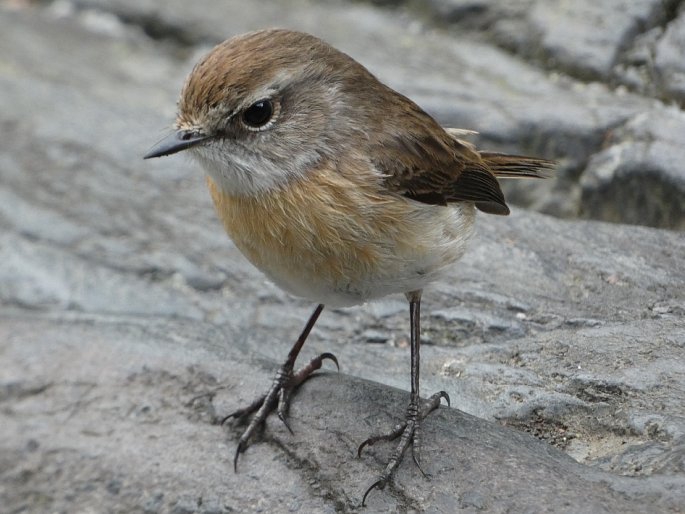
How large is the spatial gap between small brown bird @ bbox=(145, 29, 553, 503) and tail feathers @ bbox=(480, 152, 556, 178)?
838 mm

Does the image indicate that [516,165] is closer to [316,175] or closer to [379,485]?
[316,175]

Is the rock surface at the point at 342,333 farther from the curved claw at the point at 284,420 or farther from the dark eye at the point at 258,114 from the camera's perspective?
the dark eye at the point at 258,114

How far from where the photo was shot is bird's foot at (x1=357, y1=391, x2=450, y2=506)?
12.3 ft

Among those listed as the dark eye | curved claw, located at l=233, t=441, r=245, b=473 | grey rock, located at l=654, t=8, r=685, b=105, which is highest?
grey rock, located at l=654, t=8, r=685, b=105

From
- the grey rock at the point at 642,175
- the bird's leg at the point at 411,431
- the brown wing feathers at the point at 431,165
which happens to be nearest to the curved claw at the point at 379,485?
the bird's leg at the point at 411,431

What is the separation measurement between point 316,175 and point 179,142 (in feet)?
1.98

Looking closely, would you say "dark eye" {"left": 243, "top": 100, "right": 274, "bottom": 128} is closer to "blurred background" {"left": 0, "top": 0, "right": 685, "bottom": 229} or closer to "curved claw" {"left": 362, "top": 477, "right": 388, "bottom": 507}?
"curved claw" {"left": 362, "top": 477, "right": 388, "bottom": 507}

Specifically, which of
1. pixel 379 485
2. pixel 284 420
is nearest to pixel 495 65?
pixel 284 420

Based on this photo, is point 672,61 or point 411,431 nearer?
point 411,431

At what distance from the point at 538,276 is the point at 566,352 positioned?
887 mm

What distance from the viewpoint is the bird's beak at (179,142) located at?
3.69 m

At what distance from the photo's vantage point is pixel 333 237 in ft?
12.0

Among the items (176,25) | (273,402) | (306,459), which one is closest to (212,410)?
(273,402)

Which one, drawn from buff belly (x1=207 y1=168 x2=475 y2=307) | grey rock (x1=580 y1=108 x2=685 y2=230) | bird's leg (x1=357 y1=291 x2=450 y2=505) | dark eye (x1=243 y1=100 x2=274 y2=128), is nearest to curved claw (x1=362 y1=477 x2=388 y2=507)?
bird's leg (x1=357 y1=291 x2=450 y2=505)
